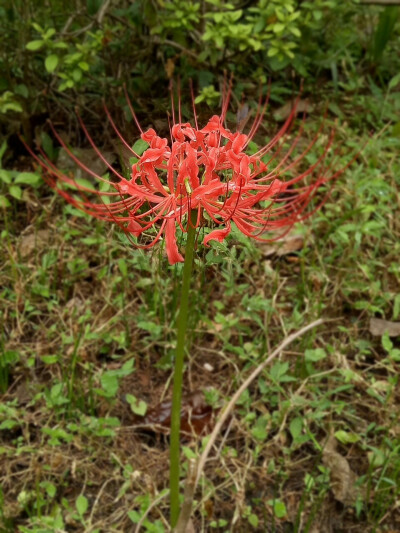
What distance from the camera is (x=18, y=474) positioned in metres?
1.85

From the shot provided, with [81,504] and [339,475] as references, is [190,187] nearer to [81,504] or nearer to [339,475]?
[81,504]

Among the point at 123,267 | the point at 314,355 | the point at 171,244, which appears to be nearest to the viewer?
the point at 171,244

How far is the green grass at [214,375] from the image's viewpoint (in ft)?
5.90

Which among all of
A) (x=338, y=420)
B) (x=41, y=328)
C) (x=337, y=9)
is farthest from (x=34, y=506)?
(x=337, y=9)

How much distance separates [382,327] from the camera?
2.21 meters

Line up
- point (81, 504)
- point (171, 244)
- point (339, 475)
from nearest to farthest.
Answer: point (171, 244) < point (81, 504) < point (339, 475)

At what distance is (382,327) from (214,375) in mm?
633

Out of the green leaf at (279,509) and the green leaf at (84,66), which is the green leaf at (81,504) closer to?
the green leaf at (279,509)

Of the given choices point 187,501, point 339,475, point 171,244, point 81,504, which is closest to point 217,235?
point 171,244

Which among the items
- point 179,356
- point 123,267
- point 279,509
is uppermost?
point 179,356

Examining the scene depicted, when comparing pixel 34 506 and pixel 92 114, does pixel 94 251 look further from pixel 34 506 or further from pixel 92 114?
pixel 34 506

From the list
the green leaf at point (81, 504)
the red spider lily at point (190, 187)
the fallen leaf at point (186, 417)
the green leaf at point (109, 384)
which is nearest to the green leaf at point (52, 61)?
the green leaf at point (109, 384)

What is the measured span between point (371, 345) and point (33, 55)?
6.29ft

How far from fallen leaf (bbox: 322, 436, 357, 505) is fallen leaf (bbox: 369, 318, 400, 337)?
0.46 meters
